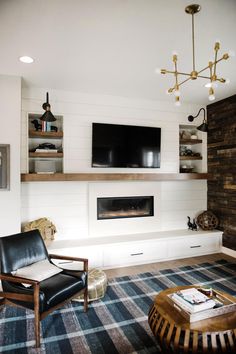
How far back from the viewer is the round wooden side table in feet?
5.65

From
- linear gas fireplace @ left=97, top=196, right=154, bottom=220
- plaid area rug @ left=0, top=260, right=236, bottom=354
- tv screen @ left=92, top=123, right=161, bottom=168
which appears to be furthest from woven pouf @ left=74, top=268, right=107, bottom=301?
tv screen @ left=92, top=123, right=161, bottom=168

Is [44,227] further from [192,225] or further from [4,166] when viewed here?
[192,225]

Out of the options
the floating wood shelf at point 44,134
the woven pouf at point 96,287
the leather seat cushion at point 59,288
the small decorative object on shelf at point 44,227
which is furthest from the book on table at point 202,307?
the floating wood shelf at point 44,134

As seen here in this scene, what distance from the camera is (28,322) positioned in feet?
8.27

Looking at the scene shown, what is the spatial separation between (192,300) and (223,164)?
10.2 ft

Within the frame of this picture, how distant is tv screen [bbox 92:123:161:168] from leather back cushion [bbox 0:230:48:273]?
168 cm

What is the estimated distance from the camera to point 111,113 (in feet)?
14.2

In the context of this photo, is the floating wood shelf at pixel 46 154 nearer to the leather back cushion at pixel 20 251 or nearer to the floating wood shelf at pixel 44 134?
the floating wood shelf at pixel 44 134

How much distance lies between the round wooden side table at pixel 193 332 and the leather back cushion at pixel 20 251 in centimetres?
143

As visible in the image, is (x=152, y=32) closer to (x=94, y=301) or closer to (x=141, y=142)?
(x=141, y=142)

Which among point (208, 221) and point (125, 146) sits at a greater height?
point (125, 146)

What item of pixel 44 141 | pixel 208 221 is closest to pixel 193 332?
pixel 208 221

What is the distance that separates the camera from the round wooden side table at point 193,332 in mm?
1723

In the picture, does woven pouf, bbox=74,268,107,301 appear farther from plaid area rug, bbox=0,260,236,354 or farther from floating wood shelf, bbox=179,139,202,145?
floating wood shelf, bbox=179,139,202,145
